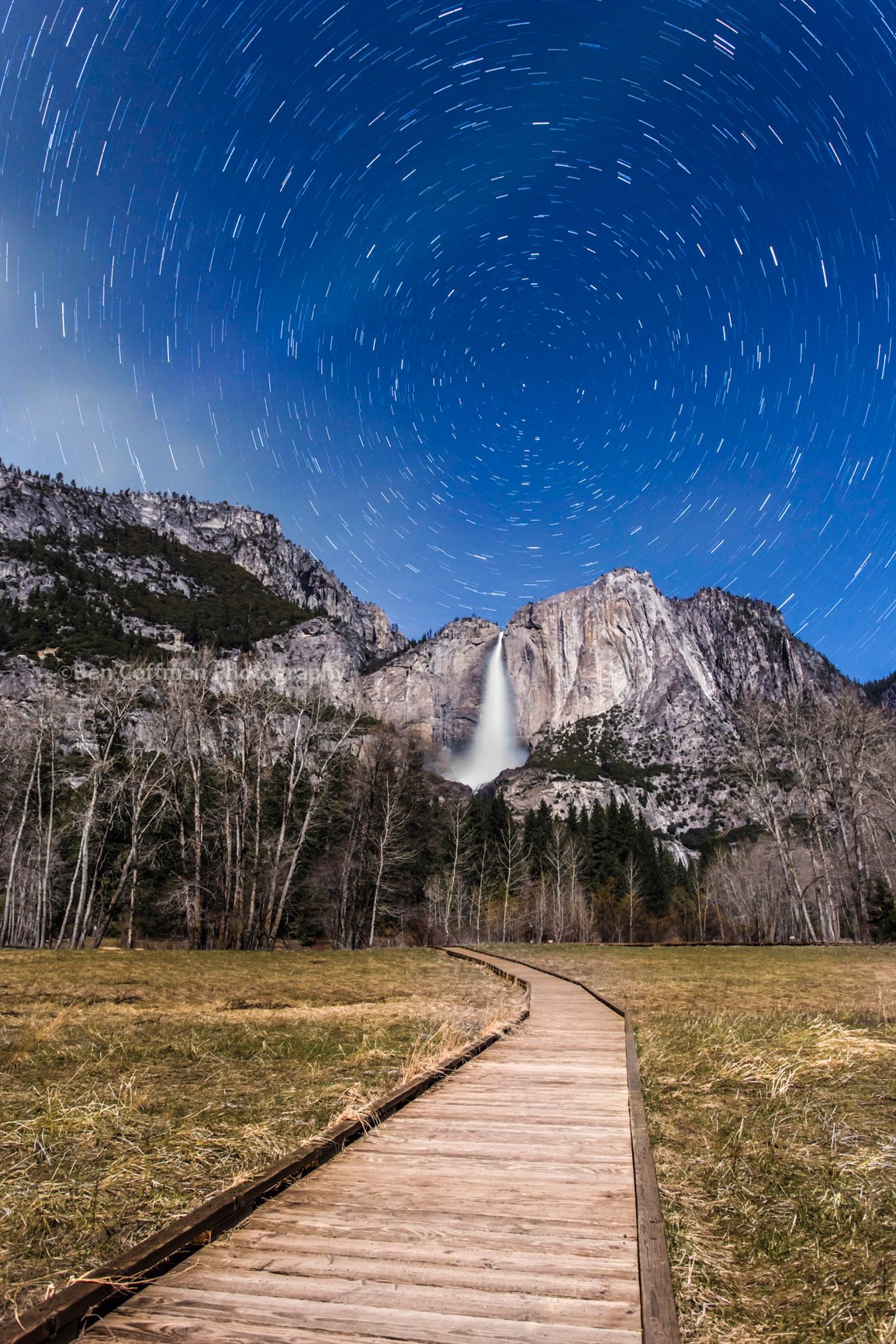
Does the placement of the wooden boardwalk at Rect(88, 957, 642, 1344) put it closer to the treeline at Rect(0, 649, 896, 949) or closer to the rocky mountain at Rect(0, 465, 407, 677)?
the treeline at Rect(0, 649, 896, 949)

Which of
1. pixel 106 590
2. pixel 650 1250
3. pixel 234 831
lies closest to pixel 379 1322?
pixel 650 1250

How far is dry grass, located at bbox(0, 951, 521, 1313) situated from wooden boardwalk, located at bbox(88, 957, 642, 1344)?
84cm

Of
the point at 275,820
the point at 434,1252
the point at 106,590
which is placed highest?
the point at 106,590

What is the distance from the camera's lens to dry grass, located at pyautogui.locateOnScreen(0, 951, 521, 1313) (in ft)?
14.3

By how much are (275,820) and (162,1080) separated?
171ft

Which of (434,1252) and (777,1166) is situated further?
(777,1166)

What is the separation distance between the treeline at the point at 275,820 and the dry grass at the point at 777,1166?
979 inches

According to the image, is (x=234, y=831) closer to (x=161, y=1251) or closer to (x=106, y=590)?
(x=161, y=1251)

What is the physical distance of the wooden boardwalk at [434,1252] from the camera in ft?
8.73

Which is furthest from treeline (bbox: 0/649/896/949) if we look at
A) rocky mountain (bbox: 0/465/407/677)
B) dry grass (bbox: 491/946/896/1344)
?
rocky mountain (bbox: 0/465/407/677)

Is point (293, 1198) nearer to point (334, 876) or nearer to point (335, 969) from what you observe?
point (335, 969)

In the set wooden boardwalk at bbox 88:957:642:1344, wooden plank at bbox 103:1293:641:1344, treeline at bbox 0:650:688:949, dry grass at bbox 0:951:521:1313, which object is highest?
treeline at bbox 0:650:688:949

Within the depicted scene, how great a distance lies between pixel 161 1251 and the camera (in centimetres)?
315

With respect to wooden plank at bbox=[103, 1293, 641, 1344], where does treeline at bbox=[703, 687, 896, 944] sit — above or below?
above
